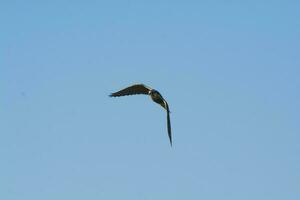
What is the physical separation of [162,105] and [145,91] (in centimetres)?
603

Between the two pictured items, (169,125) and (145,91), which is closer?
(169,125)

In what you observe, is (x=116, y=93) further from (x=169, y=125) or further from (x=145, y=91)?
(x=169, y=125)

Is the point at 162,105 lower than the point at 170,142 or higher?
higher

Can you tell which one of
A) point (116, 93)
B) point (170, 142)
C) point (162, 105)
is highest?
point (116, 93)

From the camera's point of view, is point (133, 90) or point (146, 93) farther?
point (133, 90)

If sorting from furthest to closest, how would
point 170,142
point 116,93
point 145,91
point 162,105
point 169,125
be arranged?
point 116,93 < point 145,91 < point 162,105 < point 169,125 < point 170,142

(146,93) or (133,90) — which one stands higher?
(133,90)

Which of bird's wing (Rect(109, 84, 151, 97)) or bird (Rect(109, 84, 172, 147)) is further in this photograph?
bird's wing (Rect(109, 84, 151, 97))

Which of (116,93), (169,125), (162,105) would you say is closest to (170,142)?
(169,125)

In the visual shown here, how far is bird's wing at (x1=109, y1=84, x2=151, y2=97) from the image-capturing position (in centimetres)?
4619

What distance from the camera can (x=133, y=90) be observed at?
48.7 metres

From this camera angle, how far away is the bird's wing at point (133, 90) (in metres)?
46.2

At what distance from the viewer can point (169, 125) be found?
36625 mm

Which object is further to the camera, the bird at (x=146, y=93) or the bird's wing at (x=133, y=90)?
the bird's wing at (x=133, y=90)
